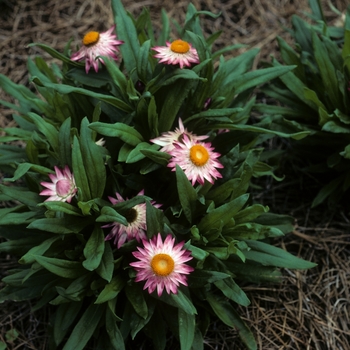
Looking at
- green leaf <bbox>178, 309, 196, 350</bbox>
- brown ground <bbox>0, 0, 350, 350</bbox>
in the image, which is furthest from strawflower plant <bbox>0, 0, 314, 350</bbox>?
brown ground <bbox>0, 0, 350, 350</bbox>

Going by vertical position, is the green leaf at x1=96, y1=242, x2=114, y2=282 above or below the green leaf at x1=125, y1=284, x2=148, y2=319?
above

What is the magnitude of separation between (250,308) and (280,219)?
0.41 meters

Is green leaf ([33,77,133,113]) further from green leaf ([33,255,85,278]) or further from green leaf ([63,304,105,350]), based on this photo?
green leaf ([63,304,105,350])

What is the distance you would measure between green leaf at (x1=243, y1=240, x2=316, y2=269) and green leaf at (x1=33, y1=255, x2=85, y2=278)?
66cm

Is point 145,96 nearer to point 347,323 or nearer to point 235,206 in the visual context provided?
point 235,206

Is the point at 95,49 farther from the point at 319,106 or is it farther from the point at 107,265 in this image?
the point at 319,106

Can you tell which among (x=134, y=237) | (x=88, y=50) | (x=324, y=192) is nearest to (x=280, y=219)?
(x=324, y=192)

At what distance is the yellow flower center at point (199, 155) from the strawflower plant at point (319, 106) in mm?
469

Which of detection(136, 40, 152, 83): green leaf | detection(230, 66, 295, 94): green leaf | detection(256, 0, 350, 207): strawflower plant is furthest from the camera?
detection(256, 0, 350, 207): strawflower plant

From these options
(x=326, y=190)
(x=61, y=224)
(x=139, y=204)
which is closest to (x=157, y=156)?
(x=139, y=204)

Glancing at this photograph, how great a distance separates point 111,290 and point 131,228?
0.23 metres

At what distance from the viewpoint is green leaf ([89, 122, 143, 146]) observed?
175cm

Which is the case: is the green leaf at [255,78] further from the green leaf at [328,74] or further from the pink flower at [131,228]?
the pink flower at [131,228]

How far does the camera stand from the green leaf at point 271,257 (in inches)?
76.7
